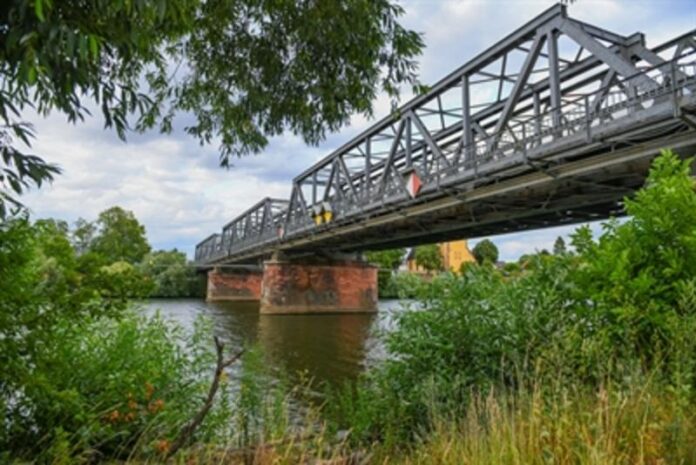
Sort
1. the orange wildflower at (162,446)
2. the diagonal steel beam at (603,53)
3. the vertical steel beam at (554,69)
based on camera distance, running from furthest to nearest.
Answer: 1. the vertical steel beam at (554,69)
2. the diagonal steel beam at (603,53)
3. the orange wildflower at (162,446)

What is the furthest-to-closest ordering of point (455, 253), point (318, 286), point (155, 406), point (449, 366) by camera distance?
1. point (455, 253)
2. point (318, 286)
3. point (449, 366)
4. point (155, 406)

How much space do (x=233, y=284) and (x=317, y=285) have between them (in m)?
24.2

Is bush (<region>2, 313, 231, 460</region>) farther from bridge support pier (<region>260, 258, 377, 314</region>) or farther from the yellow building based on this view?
the yellow building

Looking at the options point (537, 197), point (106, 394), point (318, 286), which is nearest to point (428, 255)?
Answer: point (318, 286)

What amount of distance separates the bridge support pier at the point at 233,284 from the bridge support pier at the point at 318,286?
21171 mm

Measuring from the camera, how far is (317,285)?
36.4 metres

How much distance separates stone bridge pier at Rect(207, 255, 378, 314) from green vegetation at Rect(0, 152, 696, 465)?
30.1 metres

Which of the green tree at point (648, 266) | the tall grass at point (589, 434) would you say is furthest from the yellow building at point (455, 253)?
the tall grass at point (589, 434)

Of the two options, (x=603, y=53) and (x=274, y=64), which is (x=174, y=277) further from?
(x=274, y=64)

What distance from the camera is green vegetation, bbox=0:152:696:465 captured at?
99.5 inches

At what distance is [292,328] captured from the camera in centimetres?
2459

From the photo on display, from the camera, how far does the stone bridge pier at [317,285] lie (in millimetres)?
34531

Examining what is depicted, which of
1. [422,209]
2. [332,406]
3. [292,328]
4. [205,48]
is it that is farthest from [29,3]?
[292,328]

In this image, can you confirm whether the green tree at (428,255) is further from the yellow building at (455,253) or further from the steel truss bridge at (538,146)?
the steel truss bridge at (538,146)
